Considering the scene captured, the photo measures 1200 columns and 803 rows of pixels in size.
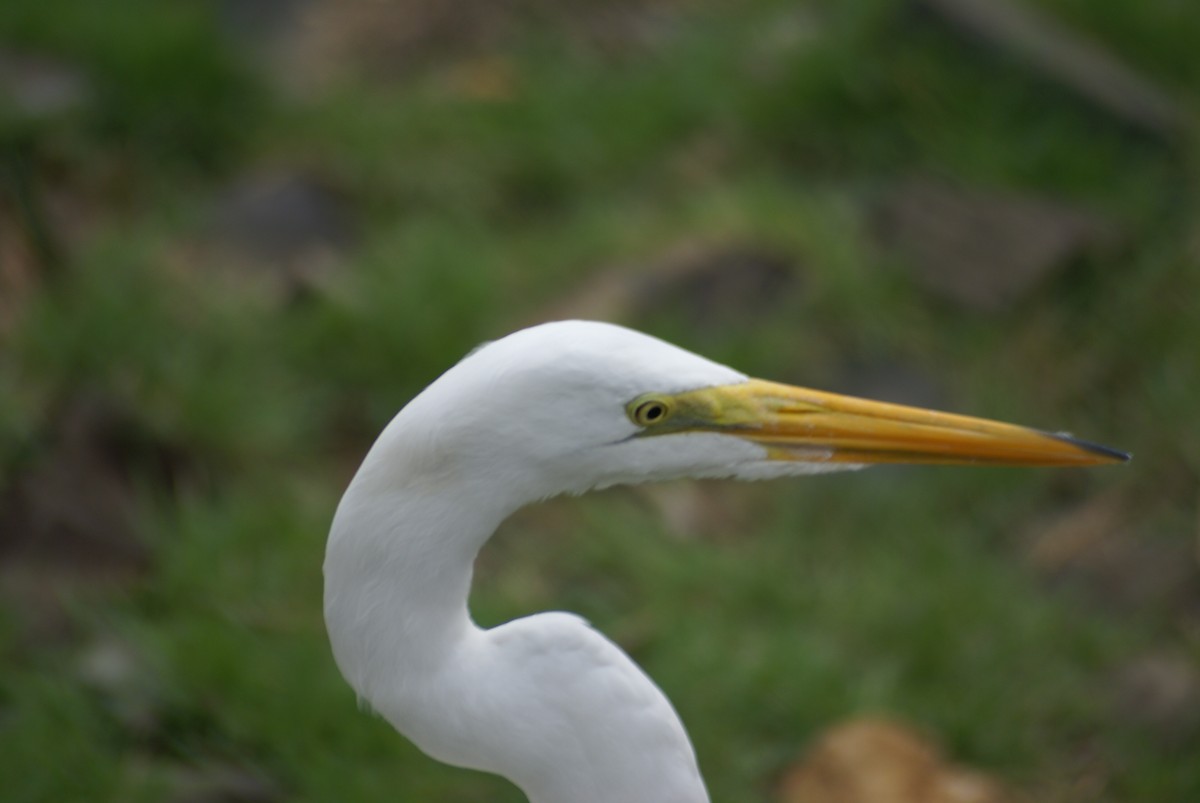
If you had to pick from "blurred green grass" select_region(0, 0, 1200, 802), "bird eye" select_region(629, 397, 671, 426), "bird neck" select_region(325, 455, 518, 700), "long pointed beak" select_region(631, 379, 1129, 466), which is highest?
"blurred green grass" select_region(0, 0, 1200, 802)

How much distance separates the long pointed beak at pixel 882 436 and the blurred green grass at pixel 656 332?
1.32m

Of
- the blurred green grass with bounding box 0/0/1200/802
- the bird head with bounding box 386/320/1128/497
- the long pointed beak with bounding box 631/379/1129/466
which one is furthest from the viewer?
the blurred green grass with bounding box 0/0/1200/802

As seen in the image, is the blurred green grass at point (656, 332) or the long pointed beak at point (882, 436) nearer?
the long pointed beak at point (882, 436)

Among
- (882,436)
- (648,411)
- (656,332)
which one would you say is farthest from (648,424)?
(656,332)

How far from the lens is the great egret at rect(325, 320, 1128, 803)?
1586mm

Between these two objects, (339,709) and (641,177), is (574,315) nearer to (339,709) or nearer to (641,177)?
(641,177)

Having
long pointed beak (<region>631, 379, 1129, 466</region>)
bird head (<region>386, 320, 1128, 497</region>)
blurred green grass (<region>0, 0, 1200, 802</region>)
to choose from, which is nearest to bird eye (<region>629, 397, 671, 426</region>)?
bird head (<region>386, 320, 1128, 497</region>)

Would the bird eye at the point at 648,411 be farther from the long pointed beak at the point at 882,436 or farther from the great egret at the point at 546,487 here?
the long pointed beak at the point at 882,436

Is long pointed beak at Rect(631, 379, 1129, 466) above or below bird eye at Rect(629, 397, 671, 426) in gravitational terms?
above

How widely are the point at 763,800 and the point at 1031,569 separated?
3.58 ft

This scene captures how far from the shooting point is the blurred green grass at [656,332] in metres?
2.92

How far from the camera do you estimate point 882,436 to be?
5.77 feet

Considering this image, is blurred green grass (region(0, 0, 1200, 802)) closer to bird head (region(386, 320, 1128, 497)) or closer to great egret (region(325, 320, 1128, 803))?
great egret (region(325, 320, 1128, 803))

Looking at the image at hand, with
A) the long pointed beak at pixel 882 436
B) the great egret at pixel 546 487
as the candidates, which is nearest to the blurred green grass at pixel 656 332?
the great egret at pixel 546 487
